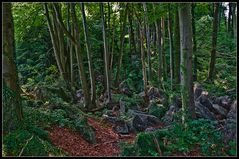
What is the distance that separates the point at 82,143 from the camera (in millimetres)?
8273

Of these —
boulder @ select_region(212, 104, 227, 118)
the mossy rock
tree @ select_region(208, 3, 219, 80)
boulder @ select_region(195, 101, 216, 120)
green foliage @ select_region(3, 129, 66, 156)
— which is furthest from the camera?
tree @ select_region(208, 3, 219, 80)

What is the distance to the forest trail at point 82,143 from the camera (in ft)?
24.9

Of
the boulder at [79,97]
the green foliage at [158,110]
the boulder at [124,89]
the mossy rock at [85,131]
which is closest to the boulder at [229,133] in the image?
the mossy rock at [85,131]

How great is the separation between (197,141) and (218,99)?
5291mm

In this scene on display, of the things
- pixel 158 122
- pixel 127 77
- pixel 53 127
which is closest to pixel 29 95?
pixel 53 127

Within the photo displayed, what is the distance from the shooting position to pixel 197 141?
22.5 ft

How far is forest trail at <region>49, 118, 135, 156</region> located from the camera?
7575mm

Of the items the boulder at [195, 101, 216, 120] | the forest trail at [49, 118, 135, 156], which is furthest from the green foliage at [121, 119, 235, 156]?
the boulder at [195, 101, 216, 120]

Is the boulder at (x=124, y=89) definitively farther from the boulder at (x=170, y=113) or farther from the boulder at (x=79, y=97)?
the boulder at (x=170, y=113)

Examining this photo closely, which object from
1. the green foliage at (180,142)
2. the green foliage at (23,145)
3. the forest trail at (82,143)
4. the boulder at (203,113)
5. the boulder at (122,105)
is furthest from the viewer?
the boulder at (122,105)

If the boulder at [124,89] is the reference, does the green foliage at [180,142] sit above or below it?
below

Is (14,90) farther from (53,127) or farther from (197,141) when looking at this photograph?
(197,141)

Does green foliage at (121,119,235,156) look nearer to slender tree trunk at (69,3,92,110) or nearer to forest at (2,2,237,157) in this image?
forest at (2,2,237,157)

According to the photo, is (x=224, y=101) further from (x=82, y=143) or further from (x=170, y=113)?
(x=82, y=143)
